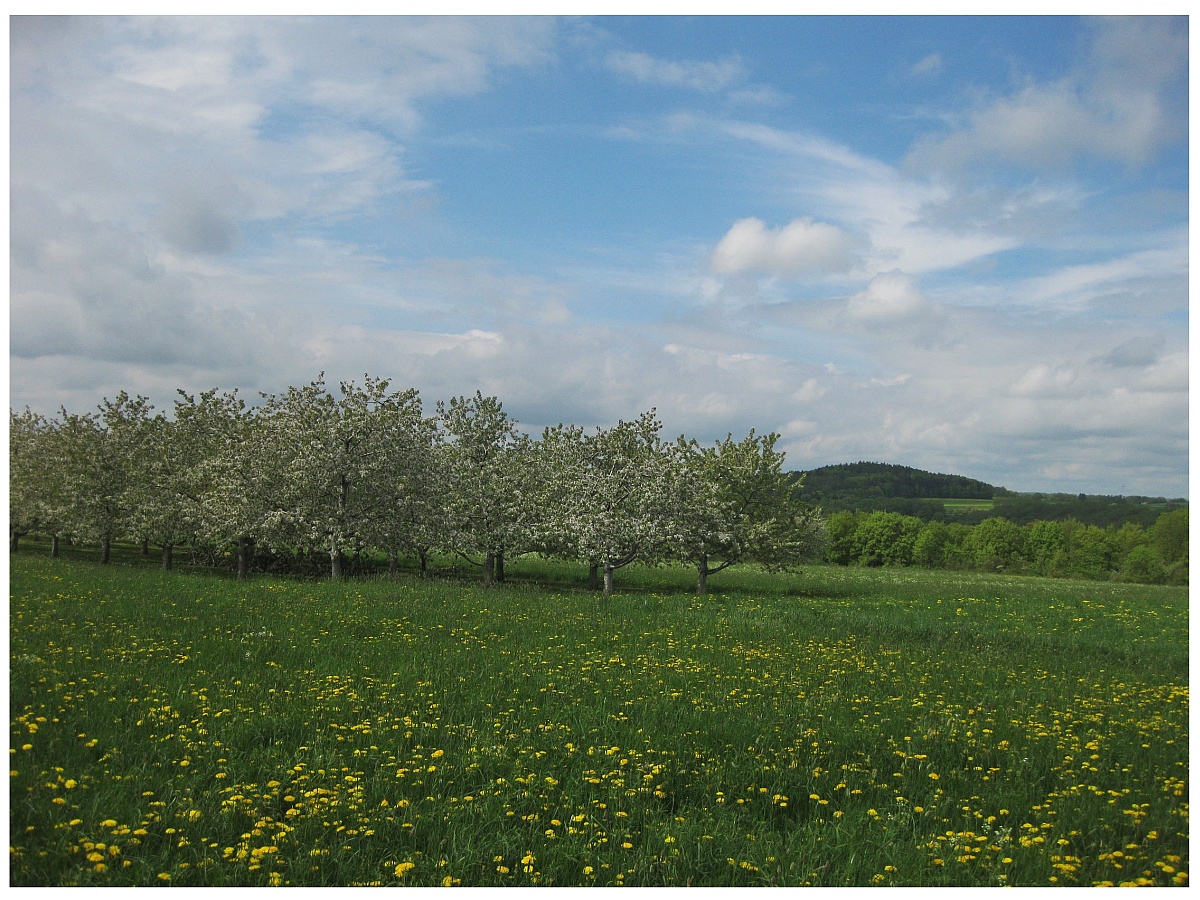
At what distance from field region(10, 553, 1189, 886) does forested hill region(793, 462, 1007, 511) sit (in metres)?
131

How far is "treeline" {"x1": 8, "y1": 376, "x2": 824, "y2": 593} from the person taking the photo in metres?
33.1

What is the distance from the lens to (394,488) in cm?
3478

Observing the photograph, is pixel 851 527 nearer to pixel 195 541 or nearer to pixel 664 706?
pixel 195 541

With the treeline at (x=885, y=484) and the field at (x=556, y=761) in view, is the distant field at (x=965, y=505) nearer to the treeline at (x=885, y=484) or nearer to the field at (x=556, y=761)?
the treeline at (x=885, y=484)

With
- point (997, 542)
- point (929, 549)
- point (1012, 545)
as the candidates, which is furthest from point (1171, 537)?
point (929, 549)

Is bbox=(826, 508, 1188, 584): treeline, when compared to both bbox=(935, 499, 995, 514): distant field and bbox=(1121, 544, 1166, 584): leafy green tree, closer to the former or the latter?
bbox=(1121, 544, 1166, 584): leafy green tree

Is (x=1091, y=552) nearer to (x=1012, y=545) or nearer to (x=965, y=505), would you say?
(x=1012, y=545)

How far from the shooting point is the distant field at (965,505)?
13962cm

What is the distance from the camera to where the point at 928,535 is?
111 meters

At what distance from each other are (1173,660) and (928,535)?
97.9 metres

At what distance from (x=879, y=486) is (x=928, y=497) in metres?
10.6

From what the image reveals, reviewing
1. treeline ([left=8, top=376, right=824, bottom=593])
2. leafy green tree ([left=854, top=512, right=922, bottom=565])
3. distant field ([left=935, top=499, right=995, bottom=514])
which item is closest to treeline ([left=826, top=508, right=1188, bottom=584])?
leafy green tree ([left=854, top=512, right=922, bottom=565])

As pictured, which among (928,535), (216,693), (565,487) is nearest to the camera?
(216,693)

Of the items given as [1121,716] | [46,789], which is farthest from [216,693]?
[1121,716]
